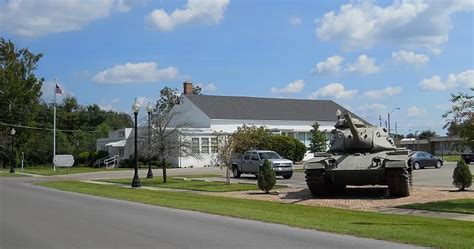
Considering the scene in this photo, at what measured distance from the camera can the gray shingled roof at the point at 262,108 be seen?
6397 centimetres

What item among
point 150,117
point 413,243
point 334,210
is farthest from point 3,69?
point 413,243

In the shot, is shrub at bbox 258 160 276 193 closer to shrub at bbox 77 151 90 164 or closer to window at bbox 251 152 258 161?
window at bbox 251 152 258 161

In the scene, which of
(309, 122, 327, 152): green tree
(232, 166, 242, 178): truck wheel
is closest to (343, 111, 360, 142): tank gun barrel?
(232, 166, 242, 178): truck wheel

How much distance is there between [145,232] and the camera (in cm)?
1187

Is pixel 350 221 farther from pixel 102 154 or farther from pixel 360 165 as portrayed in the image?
pixel 102 154

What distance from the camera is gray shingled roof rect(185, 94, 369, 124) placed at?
63969 millimetres

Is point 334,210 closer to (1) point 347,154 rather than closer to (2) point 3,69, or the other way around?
(1) point 347,154

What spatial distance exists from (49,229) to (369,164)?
11.5 meters

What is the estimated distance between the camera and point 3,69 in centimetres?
7100

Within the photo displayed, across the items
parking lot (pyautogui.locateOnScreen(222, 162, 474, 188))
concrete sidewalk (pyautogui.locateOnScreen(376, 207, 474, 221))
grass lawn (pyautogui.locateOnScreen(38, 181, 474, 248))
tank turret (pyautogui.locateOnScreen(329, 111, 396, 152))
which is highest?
tank turret (pyautogui.locateOnScreen(329, 111, 396, 152))

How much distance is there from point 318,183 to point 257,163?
14518 mm

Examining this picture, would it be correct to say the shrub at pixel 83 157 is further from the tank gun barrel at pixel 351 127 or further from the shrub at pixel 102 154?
the tank gun barrel at pixel 351 127

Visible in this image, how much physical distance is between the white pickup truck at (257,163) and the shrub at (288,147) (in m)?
17.1

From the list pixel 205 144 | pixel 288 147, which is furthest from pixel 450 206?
pixel 205 144
